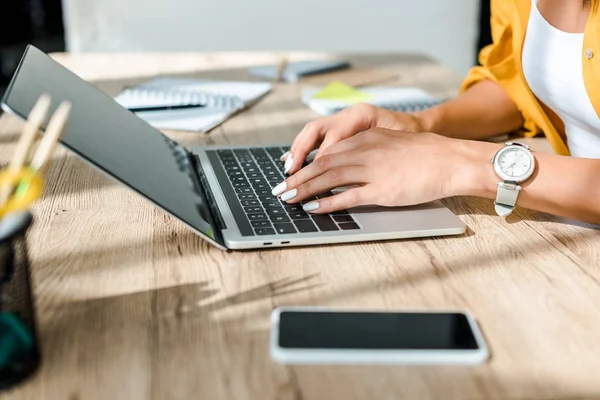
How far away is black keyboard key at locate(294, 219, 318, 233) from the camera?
0.81m

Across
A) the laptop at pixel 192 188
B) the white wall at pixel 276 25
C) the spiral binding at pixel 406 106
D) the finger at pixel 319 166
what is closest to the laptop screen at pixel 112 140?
the laptop at pixel 192 188

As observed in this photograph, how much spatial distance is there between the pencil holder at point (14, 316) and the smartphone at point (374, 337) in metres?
0.19

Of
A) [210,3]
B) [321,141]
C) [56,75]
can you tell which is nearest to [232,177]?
[321,141]

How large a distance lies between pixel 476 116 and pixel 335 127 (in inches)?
13.8

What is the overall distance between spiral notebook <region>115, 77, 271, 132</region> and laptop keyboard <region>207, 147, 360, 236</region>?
236mm

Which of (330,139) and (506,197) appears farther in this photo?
(330,139)

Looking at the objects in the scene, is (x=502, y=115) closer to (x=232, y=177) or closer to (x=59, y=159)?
(x=232, y=177)

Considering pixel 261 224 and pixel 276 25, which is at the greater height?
pixel 261 224

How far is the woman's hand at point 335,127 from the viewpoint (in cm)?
101

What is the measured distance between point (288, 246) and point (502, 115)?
67cm

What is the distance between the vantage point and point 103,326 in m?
0.63

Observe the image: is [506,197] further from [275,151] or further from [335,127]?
[275,151]

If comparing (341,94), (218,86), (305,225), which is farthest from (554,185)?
(218,86)

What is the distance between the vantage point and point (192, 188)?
898 millimetres
